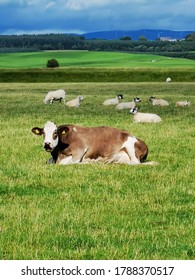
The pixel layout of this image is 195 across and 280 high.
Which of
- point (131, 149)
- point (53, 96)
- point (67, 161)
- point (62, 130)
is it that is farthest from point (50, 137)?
point (53, 96)

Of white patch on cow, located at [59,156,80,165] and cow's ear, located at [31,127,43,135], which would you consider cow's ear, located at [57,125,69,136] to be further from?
white patch on cow, located at [59,156,80,165]

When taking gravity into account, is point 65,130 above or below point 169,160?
above

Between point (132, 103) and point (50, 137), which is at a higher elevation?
point (50, 137)

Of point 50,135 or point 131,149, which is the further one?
point 131,149

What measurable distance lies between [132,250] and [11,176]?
6154 mm

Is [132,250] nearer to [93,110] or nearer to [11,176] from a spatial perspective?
[11,176]

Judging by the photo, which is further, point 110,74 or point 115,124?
point 110,74

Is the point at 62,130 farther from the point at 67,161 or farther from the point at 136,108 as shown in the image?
the point at 136,108

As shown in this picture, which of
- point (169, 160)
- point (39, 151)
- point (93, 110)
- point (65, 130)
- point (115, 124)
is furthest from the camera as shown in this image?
point (93, 110)

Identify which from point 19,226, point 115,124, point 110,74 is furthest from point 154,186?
point 110,74

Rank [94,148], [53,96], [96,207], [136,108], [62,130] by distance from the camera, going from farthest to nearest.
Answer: [53,96] → [136,108] → [94,148] → [62,130] → [96,207]

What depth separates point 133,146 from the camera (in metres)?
15.9

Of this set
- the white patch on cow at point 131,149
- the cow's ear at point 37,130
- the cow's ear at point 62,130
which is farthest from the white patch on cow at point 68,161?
the white patch on cow at point 131,149

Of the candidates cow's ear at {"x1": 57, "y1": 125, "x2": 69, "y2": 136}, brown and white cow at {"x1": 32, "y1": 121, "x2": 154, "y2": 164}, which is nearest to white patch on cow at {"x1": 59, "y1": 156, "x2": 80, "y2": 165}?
brown and white cow at {"x1": 32, "y1": 121, "x2": 154, "y2": 164}
